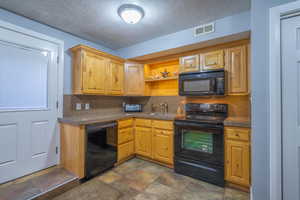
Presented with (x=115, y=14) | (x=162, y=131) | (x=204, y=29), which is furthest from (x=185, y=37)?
(x=162, y=131)

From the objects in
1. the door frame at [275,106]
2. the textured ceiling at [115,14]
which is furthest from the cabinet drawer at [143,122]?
the door frame at [275,106]

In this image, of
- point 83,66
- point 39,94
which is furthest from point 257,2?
point 39,94

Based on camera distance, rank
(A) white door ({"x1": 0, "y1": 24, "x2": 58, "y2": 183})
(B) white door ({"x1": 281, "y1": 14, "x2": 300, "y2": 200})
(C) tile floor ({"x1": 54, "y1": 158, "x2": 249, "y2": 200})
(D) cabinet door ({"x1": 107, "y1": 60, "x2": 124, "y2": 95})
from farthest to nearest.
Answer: (D) cabinet door ({"x1": 107, "y1": 60, "x2": 124, "y2": 95})
(A) white door ({"x1": 0, "y1": 24, "x2": 58, "y2": 183})
(C) tile floor ({"x1": 54, "y1": 158, "x2": 249, "y2": 200})
(B) white door ({"x1": 281, "y1": 14, "x2": 300, "y2": 200})

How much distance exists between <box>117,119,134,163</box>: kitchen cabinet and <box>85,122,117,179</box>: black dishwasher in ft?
0.37

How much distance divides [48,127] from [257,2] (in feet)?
10.4

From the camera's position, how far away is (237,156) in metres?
1.86

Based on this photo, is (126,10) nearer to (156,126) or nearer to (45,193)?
(156,126)

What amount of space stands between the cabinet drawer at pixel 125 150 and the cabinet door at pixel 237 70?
6.76 feet

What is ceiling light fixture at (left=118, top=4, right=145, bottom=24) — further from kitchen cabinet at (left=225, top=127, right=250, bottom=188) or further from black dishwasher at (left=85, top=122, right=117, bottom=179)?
kitchen cabinet at (left=225, top=127, right=250, bottom=188)

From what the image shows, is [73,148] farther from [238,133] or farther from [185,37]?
[185,37]

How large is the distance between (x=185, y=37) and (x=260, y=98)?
1.60m

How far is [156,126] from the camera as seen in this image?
8.41 ft

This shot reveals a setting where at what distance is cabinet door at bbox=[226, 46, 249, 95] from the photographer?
84.7 inches

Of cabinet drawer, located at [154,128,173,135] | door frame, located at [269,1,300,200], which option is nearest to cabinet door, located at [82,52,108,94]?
cabinet drawer, located at [154,128,173,135]
